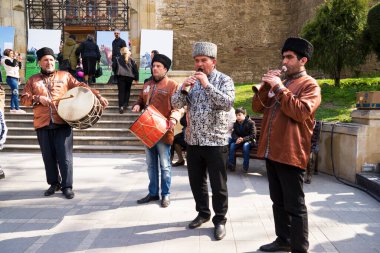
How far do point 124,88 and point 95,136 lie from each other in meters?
1.53

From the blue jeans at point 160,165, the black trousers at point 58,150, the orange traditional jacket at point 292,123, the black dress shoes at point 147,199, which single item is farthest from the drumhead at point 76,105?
the orange traditional jacket at point 292,123

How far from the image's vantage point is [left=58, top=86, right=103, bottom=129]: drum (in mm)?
4957

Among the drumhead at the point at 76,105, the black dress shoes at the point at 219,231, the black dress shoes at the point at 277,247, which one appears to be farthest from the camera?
the drumhead at the point at 76,105

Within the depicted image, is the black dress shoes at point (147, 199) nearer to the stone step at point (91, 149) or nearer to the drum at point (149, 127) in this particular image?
the drum at point (149, 127)

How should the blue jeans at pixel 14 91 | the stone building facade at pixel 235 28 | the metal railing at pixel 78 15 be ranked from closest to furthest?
the blue jeans at pixel 14 91
the metal railing at pixel 78 15
the stone building facade at pixel 235 28

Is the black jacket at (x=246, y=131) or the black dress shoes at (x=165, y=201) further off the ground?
the black jacket at (x=246, y=131)

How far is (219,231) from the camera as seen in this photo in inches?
151

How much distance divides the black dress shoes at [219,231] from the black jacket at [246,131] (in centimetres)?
323

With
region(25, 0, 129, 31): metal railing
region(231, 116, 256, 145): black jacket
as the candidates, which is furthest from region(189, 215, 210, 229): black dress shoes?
region(25, 0, 129, 31): metal railing

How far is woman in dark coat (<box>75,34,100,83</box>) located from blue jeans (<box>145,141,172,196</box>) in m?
7.51

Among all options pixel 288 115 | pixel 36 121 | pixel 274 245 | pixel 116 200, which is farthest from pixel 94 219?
pixel 288 115

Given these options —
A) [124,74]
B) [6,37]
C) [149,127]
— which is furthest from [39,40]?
[149,127]

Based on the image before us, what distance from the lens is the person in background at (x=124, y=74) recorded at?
990 cm

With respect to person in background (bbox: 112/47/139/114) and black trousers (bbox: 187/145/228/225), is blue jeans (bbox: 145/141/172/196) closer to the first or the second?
black trousers (bbox: 187/145/228/225)
